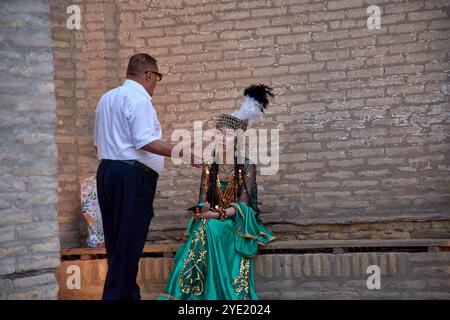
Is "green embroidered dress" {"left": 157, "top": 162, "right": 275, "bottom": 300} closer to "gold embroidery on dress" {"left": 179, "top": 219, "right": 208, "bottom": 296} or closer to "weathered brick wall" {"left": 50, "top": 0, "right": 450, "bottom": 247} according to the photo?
"gold embroidery on dress" {"left": 179, "top": 219, "right": 208, "bottom": 296}

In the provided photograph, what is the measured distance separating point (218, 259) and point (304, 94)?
196 cm

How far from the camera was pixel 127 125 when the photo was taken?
466cm

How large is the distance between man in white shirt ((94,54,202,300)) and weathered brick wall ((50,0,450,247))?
7.77 ft

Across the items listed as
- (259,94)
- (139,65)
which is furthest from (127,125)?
(259,94)

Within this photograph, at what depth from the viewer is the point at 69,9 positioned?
7234 mm

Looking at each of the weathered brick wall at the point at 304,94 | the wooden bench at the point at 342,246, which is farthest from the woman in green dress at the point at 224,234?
the weathered brick wall at the point at 304,94

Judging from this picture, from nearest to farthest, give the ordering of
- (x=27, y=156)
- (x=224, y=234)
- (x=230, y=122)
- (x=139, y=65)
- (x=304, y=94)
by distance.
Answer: (x=27, y=156), (x=139, y=65), (x=224, y=234), (x=230, y=122), (x=304, y=94)

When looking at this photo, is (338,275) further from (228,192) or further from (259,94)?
(259,94)

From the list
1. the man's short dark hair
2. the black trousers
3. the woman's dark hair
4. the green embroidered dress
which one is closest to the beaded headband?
the woman's dark hair

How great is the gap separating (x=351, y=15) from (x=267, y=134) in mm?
1269

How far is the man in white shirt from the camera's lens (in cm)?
463

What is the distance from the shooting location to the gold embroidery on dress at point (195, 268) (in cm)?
568
